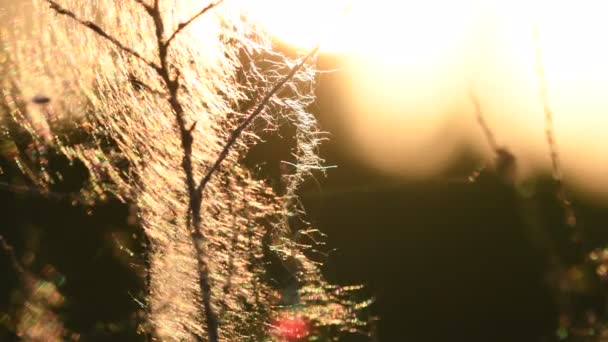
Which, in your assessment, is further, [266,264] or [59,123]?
[59,123]

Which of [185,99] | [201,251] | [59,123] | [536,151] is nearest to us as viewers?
[201,251]

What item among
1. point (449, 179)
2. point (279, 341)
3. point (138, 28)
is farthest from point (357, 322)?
point (138, 28)

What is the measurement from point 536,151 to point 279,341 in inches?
26.7

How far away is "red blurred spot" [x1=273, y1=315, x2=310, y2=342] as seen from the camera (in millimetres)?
1424

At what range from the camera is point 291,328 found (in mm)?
1437

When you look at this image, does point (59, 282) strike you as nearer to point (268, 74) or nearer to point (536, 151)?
point (268, 74)

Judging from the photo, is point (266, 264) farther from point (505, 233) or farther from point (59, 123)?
point (59, 123)

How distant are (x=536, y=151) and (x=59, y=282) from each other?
121 cm

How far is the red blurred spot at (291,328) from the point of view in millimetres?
1424

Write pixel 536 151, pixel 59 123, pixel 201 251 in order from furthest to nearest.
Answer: pixel 59 123 → pixel 536 151 → pixel 201 251

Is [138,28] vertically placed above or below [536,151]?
above

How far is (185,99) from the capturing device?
1.36 metres

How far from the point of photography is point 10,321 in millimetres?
1853

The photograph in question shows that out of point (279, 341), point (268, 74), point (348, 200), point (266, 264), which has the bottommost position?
point (279, 341)
